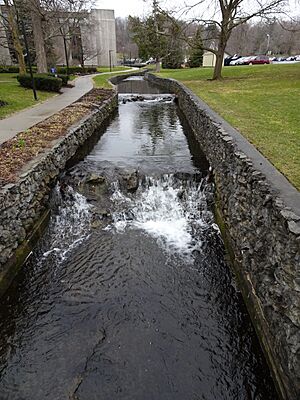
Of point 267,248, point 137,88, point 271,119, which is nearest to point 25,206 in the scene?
point 267,248

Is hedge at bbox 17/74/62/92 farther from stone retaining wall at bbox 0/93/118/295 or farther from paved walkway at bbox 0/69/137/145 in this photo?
stone retaining wall at bbox 0/93/118/295

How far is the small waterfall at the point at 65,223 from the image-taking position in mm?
6336

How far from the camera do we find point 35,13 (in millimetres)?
20281

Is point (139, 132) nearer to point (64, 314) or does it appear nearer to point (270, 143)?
point (270, 143)

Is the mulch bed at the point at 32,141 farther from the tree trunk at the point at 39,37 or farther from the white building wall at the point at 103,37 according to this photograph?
the white building wall at the point at 103,37

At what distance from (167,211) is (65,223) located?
97.3 inches

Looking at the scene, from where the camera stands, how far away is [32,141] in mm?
8406

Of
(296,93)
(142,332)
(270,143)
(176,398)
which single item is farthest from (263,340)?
(296,93)

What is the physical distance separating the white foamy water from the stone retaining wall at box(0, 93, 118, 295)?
169 cm

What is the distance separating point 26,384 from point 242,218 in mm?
3904

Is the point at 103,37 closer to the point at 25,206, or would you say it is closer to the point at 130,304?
the point at 25,206

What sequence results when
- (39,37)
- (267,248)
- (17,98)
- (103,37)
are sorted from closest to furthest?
(267,248), (17,98), (39,37), (103,37)

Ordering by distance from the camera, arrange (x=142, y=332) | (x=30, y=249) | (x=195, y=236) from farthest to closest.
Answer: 1. (x=195, y=236)
2. (x=30, y=249)
3. (x=142, y=332)

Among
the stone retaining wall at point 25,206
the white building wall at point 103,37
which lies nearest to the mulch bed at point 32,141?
the stone retaining wall at point 25,206
